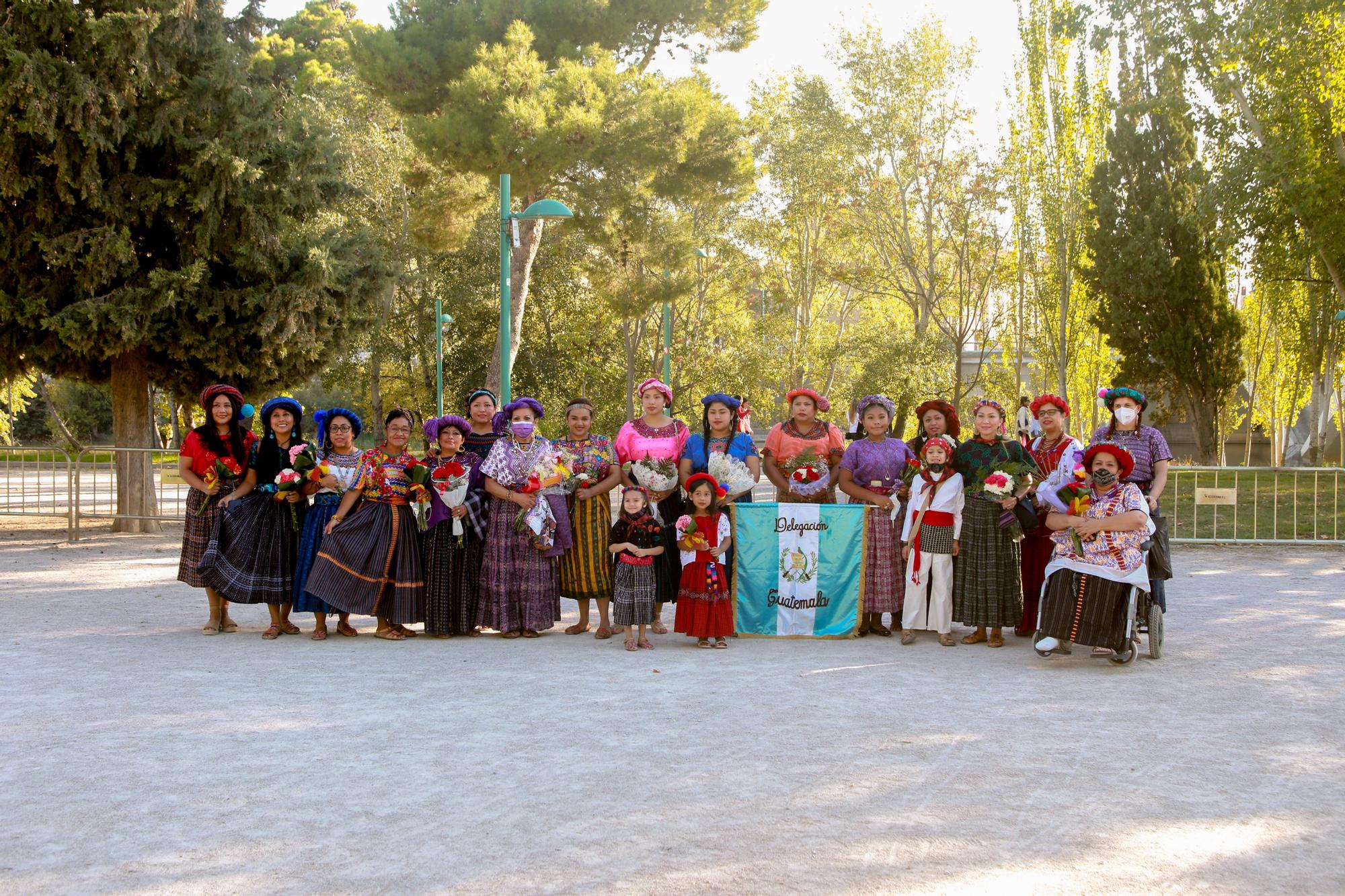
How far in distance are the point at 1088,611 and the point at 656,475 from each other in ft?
11.2

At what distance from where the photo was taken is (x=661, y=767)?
5664 mm

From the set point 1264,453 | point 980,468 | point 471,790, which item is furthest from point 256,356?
point 1264,453

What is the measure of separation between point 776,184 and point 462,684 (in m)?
28.1

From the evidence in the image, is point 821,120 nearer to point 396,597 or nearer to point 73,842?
point 396,597

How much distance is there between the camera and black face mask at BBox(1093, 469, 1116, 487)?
28.0 feet

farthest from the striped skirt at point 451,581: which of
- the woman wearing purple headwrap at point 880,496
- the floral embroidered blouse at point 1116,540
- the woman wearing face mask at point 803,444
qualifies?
the floral embroidered blouse at point 1116,540

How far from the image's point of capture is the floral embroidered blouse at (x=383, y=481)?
9.42 m

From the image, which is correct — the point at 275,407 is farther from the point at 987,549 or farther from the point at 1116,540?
the point at 1116,540

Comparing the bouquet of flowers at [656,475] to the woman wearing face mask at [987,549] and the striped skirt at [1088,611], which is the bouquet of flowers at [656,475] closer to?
the woman wearing face mask at [987,549]

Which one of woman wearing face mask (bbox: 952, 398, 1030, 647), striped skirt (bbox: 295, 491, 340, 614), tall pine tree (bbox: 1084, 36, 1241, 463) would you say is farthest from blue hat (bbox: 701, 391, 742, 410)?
tall pine tree (bbox: 1084, 36, 1241, 463)

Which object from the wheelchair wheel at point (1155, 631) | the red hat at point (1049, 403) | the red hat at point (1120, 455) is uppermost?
the red hat at point (1049, 403)

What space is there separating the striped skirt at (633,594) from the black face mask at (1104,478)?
3.37 m

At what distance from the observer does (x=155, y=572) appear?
45.9 feet

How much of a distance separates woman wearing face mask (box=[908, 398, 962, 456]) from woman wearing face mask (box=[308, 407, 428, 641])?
403cm
